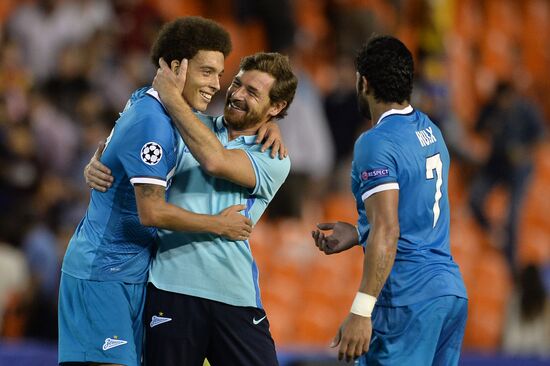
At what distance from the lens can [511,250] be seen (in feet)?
41.4

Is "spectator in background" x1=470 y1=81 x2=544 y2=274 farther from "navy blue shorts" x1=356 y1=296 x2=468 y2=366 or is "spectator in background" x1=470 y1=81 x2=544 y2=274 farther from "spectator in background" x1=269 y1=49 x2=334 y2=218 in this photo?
"navy blue shorts" x1=356 y1=296 x2=468 y2=366

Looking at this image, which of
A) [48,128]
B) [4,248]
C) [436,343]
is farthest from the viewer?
[48,128]

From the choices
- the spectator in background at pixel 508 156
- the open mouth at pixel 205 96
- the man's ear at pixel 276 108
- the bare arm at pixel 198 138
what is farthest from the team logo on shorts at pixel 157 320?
the spectator in background at pixel 508 156

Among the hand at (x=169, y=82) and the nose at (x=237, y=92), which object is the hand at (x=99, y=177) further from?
the nose at (x=237, y=92)

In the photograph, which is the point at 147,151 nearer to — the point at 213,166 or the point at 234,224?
the point at 213,166

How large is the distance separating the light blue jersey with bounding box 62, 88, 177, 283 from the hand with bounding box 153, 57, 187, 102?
0.22 feet

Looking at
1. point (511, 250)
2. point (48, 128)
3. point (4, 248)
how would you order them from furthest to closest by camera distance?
point (511, 250), point (48, 128), point (4, 248)

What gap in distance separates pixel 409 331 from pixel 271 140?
1.20 metres

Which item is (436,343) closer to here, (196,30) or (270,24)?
(196,30)

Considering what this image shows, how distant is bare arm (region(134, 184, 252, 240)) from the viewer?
198 inches

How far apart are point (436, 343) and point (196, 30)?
189 cm

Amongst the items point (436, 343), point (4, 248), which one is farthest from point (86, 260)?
point (4, 248)

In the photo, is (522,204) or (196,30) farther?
(522,204)

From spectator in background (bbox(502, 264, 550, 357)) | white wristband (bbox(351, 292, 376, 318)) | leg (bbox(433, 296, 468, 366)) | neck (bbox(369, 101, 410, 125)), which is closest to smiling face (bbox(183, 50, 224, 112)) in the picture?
neck (bbox(369, 101, 410, 125))
